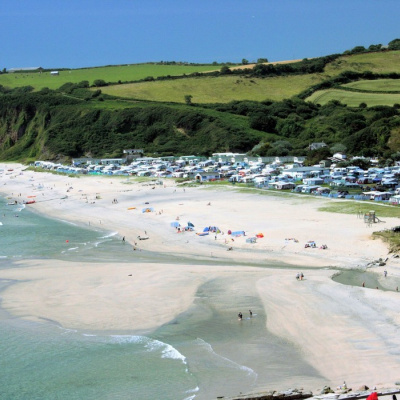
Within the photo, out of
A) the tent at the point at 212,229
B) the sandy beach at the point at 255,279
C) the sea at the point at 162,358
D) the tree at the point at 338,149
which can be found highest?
the tree at the point at 338,149

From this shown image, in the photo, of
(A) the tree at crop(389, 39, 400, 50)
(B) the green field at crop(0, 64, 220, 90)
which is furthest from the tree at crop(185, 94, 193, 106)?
(A) the tree at crop(389, 39, 400, 50)

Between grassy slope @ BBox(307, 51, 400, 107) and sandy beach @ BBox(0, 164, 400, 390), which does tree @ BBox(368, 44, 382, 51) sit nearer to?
grassy slope @ BBox(307, 51, 400, 107)

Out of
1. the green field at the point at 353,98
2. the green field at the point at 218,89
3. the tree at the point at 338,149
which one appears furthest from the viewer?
the green field at the point at 218,89

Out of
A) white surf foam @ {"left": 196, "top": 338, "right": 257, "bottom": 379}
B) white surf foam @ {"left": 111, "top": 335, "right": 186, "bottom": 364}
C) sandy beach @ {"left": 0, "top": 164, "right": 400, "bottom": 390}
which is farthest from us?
sandy beach @ {"left": 0, "top": 164, "right": 400, "bottom": 390}

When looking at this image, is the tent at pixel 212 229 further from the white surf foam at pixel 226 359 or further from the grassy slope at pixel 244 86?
the grassy slope at pixel 244 86

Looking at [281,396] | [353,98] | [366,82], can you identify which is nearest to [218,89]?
[353,98]

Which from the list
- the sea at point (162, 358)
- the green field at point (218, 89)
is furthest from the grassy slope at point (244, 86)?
the sea at point (162, 358)

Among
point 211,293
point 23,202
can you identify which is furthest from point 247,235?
point 23,202
